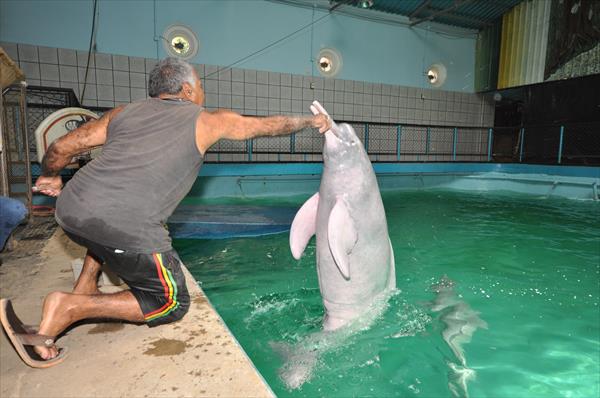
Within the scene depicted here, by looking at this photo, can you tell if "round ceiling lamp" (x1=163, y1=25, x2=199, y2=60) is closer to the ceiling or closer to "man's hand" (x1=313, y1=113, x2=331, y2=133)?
the ceiling

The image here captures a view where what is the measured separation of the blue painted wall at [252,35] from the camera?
25.1 feet

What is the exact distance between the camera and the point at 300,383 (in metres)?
2.14

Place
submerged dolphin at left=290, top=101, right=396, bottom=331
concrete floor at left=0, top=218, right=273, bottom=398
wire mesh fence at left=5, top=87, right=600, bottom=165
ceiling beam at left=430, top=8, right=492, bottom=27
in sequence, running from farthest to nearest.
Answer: ceiling beam at left=430, top=8, right=492, bottom=27 < wire mesh fence at left=5, top=87, right=600, bottom=165 < submerged dolphin at left=290, top=101, right=396, bottom=331 < concrete floor at left=0, top=218, right=273, bottom=398

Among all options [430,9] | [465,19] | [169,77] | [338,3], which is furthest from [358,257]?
[465,19]

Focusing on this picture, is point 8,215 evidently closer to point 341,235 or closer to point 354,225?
point 341,235

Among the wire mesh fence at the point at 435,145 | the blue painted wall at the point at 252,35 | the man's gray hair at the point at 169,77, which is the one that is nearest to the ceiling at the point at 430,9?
the blue painted wall at the point at 252,35

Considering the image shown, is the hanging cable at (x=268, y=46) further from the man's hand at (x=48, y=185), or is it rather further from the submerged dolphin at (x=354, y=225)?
the man's hand at (x=48, y=185)

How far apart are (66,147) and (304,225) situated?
143cm

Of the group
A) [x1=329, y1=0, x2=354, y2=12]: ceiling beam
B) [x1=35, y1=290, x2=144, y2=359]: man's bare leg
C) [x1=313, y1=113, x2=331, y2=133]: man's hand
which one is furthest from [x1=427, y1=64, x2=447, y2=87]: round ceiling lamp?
Answer: [x1=35, y1=290, x2=144, y2=359]: man's bare leg

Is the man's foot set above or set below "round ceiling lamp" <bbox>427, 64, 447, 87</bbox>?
below

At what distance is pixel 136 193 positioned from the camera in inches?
66.8

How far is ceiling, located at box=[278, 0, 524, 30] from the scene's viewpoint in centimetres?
1031

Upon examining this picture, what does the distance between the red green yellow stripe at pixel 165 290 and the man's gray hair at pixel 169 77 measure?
0.82 meters

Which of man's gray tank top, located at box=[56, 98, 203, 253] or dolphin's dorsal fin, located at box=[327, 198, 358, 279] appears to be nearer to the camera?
man's gray tank top, located at box=[56, 98, 203, 253]
